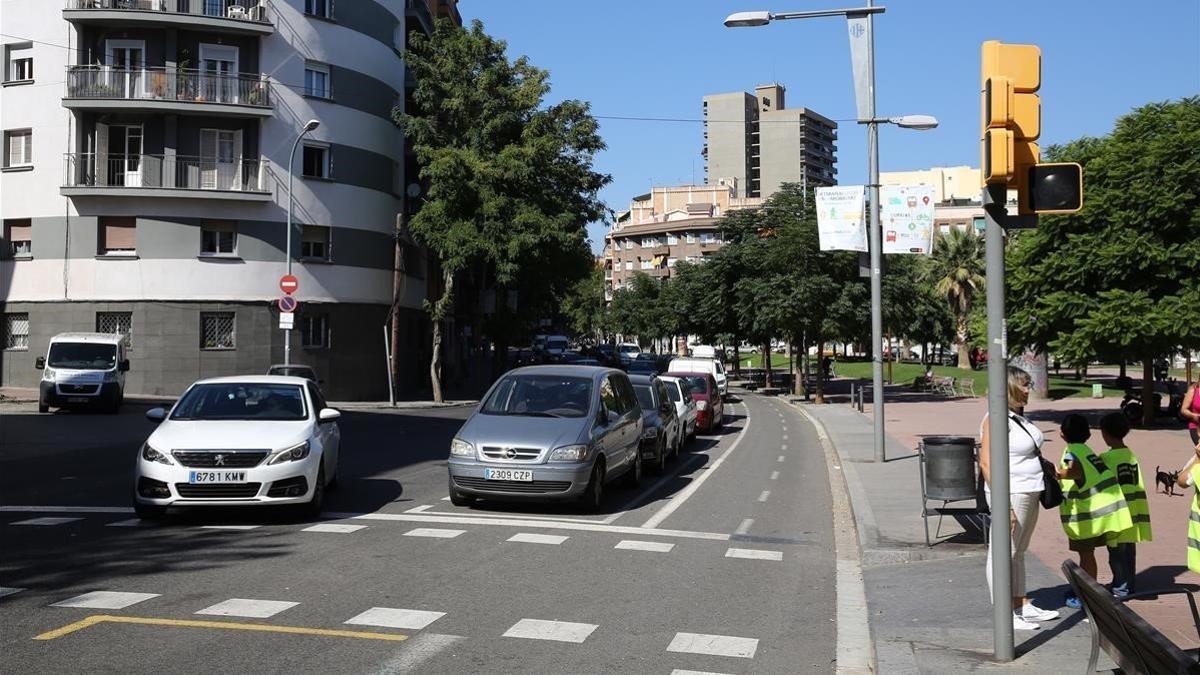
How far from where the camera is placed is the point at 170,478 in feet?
35.1

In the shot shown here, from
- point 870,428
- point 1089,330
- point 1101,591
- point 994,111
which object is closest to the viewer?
point 1101,591

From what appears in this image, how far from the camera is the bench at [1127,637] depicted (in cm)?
373

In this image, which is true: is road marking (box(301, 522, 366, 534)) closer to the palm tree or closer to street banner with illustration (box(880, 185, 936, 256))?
street banner with illustration (box(880, 185, 936, 256))

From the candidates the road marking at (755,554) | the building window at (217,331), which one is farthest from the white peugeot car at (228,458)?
the building window at (217,331)

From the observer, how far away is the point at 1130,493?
769cm

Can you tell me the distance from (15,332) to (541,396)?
101ft

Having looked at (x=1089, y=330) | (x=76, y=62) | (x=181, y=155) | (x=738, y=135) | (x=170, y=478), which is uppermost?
(x=738, y=135)

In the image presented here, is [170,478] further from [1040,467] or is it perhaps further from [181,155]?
[181,155]

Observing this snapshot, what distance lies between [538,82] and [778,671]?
3784 centimetres

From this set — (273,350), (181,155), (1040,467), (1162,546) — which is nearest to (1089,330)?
(1162,546)

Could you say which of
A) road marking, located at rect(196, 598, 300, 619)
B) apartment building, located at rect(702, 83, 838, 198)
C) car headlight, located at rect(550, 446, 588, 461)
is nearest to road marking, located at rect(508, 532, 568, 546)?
car headlight, located at rect(550, 446, 588, 461)

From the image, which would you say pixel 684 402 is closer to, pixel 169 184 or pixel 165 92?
pixel 169 184

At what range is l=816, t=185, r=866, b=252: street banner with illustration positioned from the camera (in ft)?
68.0

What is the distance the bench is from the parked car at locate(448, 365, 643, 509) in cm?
765
